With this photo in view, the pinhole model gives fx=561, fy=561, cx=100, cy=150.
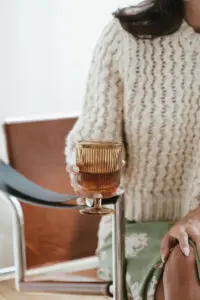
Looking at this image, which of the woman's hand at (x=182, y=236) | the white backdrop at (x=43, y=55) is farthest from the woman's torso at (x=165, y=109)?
the white backdrop at (x=43, y=55)

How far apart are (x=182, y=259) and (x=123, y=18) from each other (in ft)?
1.90

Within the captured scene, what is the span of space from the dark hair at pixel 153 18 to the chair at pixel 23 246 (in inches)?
16.2

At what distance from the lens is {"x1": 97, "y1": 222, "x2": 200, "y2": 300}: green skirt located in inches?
41.3

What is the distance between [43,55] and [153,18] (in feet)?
1.78

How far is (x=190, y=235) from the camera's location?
3.10 ft

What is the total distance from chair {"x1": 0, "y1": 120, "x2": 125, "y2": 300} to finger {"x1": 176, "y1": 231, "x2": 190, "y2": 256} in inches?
4.2

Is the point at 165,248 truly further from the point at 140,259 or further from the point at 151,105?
the point at 151,105

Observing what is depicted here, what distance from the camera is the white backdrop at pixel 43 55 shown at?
1.64 metres

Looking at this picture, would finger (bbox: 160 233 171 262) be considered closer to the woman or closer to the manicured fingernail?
the manicured fingernail

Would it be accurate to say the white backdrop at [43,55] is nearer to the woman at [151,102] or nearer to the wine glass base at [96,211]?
the woman at [151,102]

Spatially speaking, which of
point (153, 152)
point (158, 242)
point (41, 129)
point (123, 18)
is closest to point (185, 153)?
point (153, 152)

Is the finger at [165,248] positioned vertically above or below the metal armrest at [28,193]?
below

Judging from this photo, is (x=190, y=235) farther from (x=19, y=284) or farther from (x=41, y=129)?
(x=41, y=129)

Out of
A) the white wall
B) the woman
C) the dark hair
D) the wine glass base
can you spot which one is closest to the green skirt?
the woman
